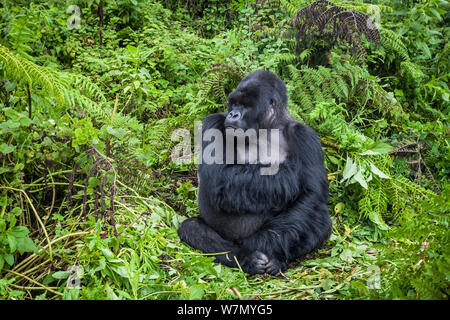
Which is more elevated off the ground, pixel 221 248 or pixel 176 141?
pixel 176 141

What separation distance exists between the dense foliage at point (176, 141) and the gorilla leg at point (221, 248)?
99 mm

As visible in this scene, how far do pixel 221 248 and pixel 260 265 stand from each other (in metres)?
0.29

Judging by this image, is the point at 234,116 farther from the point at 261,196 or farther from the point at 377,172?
the point at 377,172

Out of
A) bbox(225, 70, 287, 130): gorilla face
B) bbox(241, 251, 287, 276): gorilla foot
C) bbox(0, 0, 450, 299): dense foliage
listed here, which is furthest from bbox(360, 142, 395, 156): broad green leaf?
bbox(241, 251, 287, 276): gorilla foot

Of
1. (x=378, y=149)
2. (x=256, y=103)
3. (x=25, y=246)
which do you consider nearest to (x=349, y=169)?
(x=378, y=149)

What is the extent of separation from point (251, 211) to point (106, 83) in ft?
8.26

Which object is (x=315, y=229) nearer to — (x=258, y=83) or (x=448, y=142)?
(x=258, y=83)

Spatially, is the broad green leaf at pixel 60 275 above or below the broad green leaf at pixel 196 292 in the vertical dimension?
above

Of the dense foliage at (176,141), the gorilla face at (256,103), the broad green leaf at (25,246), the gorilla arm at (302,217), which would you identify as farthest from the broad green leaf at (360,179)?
the broad green leaf at (25,246)

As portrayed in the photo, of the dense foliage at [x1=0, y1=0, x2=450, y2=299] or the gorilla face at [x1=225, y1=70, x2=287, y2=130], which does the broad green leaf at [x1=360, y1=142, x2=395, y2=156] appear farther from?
the gorilla face at [x1=225, y1=70, x2=287, y2=130]

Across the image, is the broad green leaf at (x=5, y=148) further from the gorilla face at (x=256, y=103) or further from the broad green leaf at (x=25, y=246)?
the gorilla face at (x=256, y=103)

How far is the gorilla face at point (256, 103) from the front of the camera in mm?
3094

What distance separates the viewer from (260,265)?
3.03 metres

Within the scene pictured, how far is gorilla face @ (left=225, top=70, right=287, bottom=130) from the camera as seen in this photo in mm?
3094
